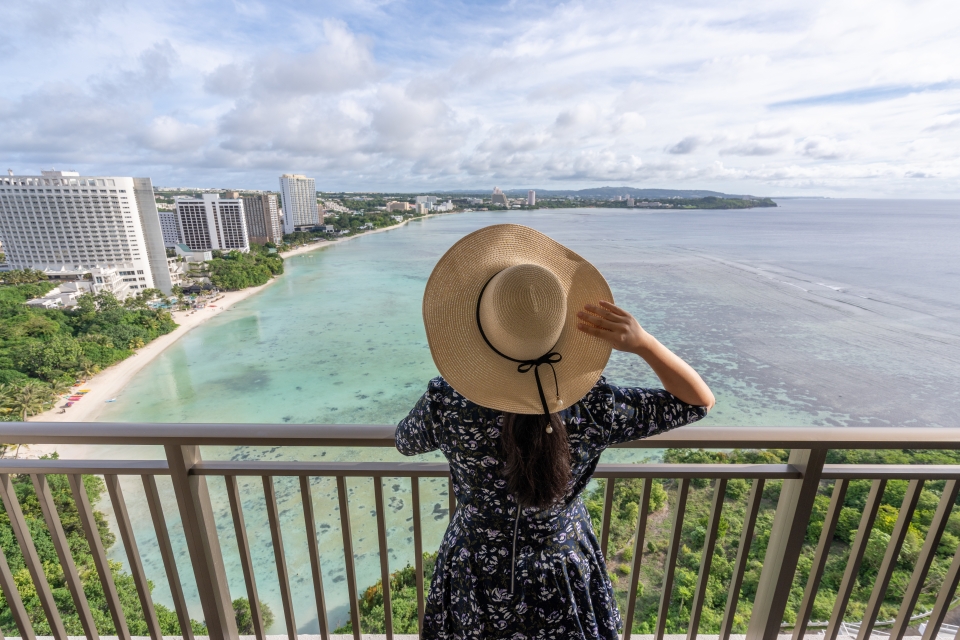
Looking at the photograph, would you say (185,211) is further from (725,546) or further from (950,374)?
(950,374)

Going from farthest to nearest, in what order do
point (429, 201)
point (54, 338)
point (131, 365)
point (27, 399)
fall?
point (131, 365) → point (429, 201) → point (54, 338) → point (27, 399)

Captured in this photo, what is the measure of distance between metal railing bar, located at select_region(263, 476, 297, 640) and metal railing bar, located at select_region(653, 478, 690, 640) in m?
0.92

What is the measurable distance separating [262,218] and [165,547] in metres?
50.9

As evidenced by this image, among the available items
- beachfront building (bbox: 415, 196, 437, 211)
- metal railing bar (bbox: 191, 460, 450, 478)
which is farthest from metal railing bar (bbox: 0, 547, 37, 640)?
beachfront building (bbox: 415, 196, 437, 211)

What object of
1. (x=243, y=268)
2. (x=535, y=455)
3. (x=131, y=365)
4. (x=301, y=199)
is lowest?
(x=131, y=365)

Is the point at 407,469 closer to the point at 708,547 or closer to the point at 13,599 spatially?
the point at 708,547

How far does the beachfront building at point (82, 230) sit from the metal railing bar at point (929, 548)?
38.3 meters

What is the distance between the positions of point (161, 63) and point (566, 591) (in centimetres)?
635

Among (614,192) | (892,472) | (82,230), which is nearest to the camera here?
(892,472)

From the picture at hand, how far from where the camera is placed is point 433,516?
61.0 ft

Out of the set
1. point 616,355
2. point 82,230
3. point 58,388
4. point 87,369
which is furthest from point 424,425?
point 82,230

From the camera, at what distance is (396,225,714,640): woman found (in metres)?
0.66

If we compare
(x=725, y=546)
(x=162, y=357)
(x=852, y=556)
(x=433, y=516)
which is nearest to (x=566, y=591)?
(x=852, y=556)

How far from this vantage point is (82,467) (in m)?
0.99
